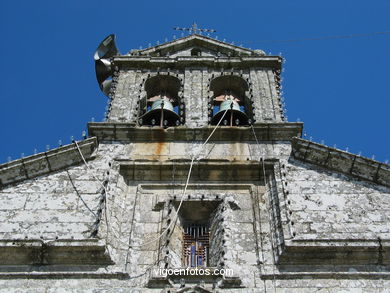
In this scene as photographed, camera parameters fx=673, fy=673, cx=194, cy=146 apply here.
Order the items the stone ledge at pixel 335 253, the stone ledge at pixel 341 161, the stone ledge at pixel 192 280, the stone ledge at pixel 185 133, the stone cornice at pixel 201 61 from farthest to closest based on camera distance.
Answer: the stone cornice at pixel 201 61 < the stone ledge at pixel 185 133 < the stone ledge at pixel 341 161 < the stone ledge at pixel 335 253 < the stone ledge at pixel 192 280

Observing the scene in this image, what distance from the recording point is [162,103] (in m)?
13.5

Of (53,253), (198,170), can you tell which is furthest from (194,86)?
(53,253)

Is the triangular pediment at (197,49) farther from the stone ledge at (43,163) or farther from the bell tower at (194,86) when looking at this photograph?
the stone ledge at (43,163)

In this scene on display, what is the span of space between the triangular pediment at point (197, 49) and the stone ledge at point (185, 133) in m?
3.72

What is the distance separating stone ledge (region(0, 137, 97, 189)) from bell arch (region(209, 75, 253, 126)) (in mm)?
2905

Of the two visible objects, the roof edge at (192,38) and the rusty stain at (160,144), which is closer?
the rusty stain at (160,144)

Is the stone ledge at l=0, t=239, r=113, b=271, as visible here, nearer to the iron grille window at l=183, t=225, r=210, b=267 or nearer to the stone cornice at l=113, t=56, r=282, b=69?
the iron grille window at l=183, t=225, r=210, b=267

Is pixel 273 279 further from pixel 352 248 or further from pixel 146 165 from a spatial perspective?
pixel 146 165

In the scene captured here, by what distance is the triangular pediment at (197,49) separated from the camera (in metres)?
15.6

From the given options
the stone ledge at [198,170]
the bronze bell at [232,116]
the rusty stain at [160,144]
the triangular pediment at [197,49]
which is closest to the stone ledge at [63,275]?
the stone ledge at [198,170]

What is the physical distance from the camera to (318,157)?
448 inches

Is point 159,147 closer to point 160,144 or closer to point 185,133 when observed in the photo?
point 160,144

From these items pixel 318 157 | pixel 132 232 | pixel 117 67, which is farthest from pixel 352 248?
pixel 117 67

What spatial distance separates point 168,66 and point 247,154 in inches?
154
